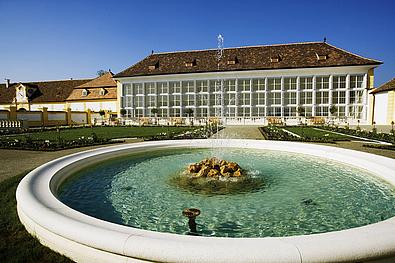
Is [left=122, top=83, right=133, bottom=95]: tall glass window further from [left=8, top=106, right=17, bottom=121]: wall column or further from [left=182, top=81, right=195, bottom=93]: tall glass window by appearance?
[left=8, top=106, right=17, bottom=121]: wall column

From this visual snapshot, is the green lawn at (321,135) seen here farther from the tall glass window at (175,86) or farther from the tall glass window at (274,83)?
the tall glass window at (175,86)

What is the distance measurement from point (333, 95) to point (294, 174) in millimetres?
34885

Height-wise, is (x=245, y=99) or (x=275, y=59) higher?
(x=275, y=59)

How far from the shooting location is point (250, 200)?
19.9 feet

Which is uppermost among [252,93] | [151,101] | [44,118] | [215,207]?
[252,93]

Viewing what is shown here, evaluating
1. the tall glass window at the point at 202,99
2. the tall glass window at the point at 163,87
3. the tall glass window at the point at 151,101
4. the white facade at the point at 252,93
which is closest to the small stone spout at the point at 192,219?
the white facade at the point at 252,93

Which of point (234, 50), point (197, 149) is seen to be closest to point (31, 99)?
point (234, 50)

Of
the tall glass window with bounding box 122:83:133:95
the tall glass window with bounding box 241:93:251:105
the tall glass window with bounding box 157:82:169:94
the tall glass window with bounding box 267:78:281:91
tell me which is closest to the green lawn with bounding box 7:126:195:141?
the tall glass window with bounding box 241:93:251:105

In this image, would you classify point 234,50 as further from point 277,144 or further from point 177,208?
point 177,208

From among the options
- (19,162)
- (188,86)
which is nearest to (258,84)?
(188,86)

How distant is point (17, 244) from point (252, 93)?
129 ft

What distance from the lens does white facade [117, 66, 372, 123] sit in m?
37.6

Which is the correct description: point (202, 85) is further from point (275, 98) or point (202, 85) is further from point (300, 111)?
point (300, 111)

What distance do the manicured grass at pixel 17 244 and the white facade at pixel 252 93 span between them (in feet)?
115
